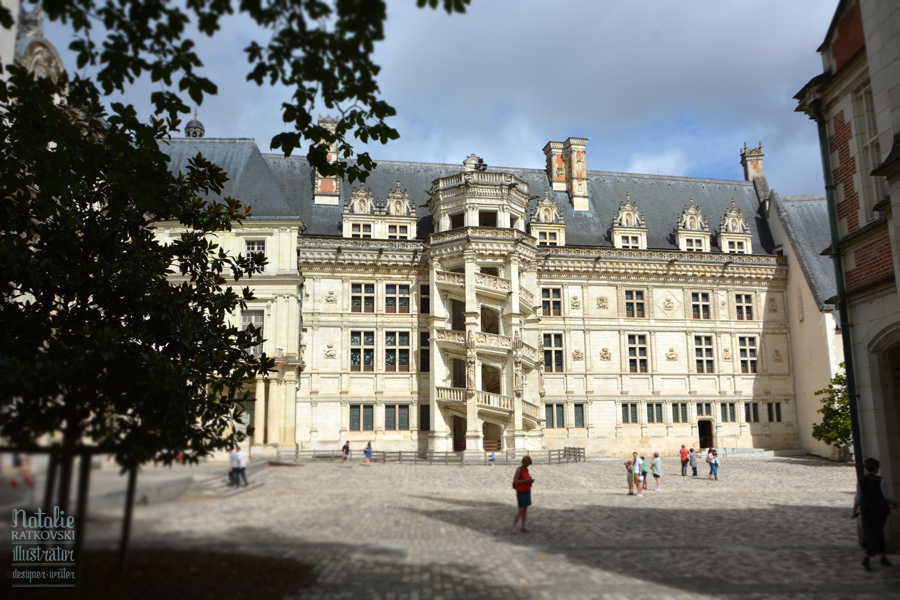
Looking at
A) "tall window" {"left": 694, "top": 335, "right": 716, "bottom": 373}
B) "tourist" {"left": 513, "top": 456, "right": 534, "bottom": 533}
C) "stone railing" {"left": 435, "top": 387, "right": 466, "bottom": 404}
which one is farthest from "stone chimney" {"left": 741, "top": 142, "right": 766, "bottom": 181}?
"tourist" {"left": 513, "top": 456, "right": 534, "bottom": 533}

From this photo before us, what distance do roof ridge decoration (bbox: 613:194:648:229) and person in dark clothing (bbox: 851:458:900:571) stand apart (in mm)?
30080

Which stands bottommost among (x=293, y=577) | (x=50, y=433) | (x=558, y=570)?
(x=558, y=570)

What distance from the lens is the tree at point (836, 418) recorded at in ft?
95.6

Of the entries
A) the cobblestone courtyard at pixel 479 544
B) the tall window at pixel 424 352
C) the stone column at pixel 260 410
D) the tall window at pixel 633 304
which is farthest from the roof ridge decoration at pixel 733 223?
the cobblestone courtyard at pixel 479 544

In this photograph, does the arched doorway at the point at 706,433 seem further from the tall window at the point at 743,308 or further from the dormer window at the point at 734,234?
the dormer window at the point at 734,234

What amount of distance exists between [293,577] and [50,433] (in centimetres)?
124

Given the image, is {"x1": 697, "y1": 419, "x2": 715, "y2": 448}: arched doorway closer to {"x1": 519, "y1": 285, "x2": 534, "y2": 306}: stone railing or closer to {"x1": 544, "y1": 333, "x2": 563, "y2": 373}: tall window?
{"x1": 544, "y1": 333, "x2": 563, "y2": 373}: tall window

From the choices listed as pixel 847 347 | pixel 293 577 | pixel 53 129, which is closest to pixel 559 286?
pixel 847 347

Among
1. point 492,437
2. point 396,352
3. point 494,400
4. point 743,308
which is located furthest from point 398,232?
point 743,308

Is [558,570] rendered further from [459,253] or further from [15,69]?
[459,253]

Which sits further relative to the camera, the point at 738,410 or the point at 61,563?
the point at 738,410

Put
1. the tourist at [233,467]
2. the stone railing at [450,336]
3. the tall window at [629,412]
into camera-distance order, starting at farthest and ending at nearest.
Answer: the tall window at [629,412]
the stone railing at [450,336]
the tourist at [233,467]

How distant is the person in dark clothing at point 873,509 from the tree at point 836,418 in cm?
2258

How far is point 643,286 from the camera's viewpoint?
37219 millimetres
